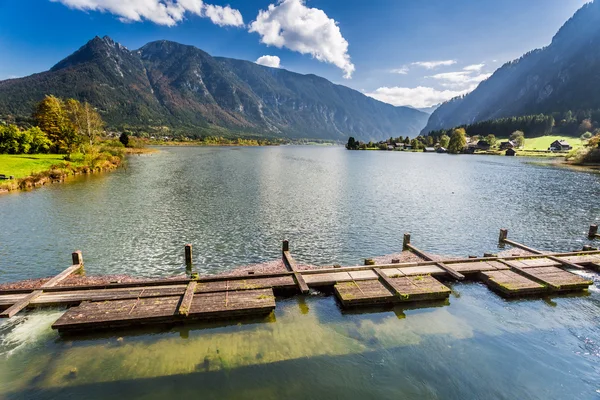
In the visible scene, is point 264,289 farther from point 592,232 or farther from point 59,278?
point 592,232

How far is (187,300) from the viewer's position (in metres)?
16.4

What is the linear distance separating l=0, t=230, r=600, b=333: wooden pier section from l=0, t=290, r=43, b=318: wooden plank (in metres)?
0.04

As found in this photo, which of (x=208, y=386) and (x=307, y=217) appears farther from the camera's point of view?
(x=307, y=217)

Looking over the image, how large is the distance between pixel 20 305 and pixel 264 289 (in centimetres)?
1290

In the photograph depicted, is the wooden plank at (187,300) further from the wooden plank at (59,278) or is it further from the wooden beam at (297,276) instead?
the wooden plank at (59,278)

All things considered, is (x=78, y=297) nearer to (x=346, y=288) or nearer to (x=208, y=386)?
(x=208, y=386)

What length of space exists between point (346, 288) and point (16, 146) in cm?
10085

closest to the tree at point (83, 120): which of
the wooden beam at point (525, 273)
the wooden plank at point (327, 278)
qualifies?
the wooden plank at point (327, 278)

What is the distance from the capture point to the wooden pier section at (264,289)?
15539 millimetres

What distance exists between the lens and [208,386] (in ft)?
39.4

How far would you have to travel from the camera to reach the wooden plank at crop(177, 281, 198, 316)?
15.5 metres

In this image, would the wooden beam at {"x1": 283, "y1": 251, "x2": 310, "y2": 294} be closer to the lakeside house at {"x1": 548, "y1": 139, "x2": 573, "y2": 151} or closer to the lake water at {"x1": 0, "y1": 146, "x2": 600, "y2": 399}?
the lake water at {"x1": 0, "y1": 146, "x2": 600, "y2": 399}

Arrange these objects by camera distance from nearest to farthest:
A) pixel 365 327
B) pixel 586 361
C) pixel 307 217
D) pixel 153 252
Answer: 1. pixel 586 361
2. pixel 365 327
3. pixel 153 252
4. pixel 307 217

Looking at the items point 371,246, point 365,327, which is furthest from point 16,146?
point 365,327
